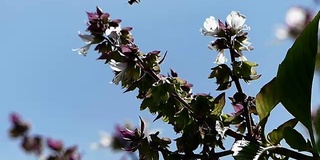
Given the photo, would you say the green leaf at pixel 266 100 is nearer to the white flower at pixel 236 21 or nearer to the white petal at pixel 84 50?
the white flower at pixel 236 21

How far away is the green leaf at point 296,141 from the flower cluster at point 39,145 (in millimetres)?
731

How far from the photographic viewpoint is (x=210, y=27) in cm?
63

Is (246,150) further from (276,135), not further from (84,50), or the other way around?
(84,50)

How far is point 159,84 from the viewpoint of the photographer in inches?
21.6

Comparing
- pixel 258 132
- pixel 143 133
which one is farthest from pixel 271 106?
pixel 143 133

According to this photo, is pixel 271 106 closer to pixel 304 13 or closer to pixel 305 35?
pixel 305 35

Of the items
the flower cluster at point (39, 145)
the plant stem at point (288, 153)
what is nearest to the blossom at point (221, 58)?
the plant stem at point (288, 153)

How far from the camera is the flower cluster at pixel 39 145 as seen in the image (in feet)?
4.32

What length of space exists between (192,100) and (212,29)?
0.10 metres

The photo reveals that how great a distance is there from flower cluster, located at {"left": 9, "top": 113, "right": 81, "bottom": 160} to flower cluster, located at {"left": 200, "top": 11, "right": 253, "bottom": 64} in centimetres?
67

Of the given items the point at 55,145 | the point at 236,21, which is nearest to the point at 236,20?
the point at 236,21

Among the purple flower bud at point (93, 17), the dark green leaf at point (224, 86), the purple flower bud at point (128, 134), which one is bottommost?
the purple flower bud at point (128, 134)

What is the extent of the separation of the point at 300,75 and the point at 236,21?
4.3 inches

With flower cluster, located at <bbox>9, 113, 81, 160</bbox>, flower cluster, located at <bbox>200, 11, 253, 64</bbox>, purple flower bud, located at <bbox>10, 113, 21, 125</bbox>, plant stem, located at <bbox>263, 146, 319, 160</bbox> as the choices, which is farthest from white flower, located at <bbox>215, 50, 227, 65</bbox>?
purple flower bud, located at <bbox>10, 113, 21, 125</bbox>
